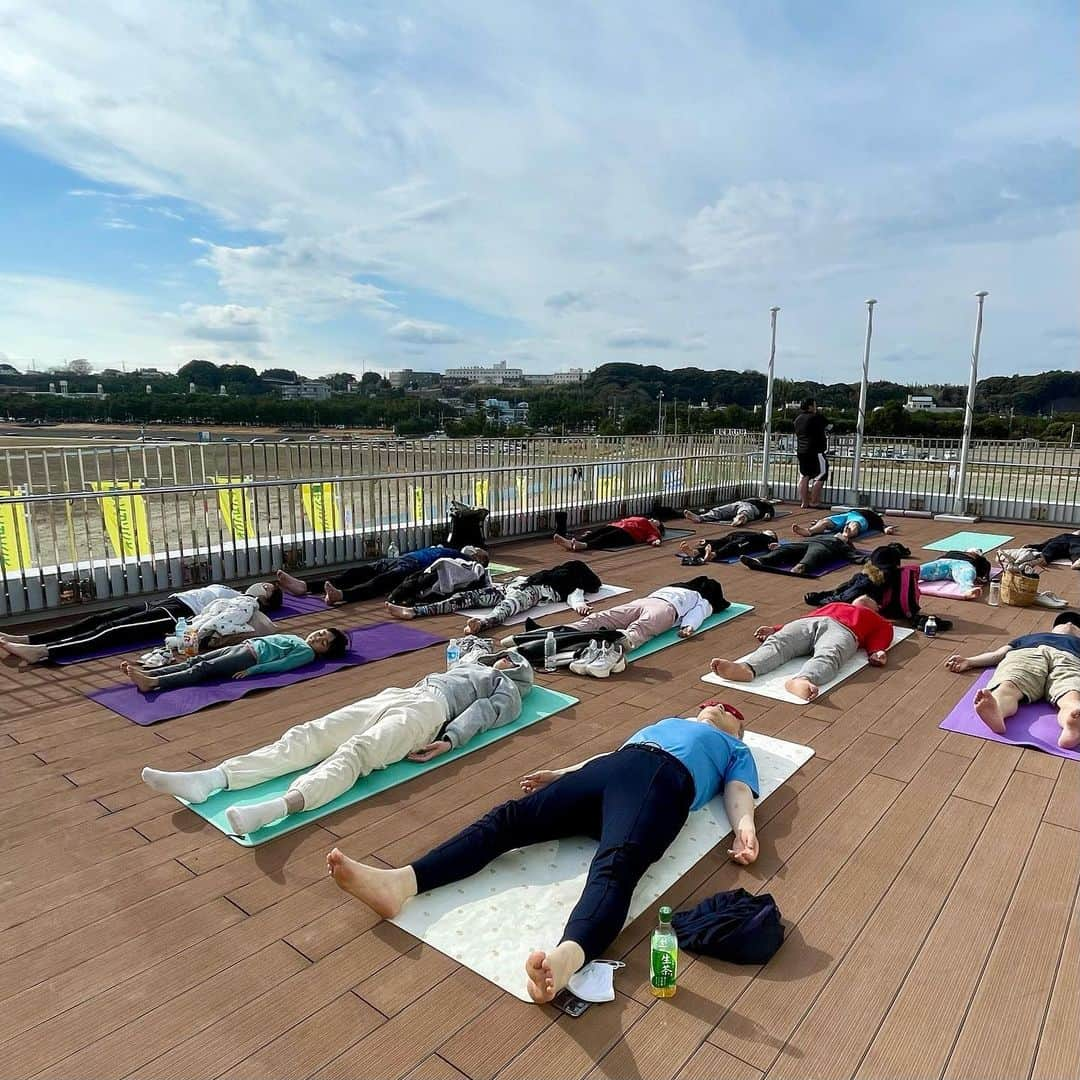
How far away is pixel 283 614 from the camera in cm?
616

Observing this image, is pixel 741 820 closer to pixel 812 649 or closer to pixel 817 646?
pixel 817 646

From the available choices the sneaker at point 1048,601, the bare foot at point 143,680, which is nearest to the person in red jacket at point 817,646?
the sneaker at point 1048,601

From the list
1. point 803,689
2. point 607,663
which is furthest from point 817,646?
point 607,663

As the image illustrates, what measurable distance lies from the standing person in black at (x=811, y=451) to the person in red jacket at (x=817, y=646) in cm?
745

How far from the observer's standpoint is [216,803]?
3.12m

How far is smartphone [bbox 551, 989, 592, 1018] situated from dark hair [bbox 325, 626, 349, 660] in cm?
331

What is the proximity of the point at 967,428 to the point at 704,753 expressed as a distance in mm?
11003

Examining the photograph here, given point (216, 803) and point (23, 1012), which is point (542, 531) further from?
point (23, 1012)

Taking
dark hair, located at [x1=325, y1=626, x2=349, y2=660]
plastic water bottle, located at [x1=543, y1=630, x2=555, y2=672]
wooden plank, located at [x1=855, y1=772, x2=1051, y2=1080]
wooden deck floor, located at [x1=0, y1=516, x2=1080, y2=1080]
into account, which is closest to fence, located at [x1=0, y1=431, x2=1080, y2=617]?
dark hair, located at [x1=325, y1=626, x2=349, y2=660]

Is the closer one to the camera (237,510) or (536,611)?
(536,611)

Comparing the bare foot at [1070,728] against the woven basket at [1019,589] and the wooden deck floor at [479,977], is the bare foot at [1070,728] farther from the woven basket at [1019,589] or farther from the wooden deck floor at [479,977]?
the woven basket at [1019,589]

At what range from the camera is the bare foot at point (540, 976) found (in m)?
1.98

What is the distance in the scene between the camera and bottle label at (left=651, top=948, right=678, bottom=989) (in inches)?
80.6

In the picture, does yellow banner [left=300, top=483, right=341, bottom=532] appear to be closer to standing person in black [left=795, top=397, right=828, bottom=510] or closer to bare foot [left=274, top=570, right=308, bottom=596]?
bare foot [left=274, top=570, right=308, bottom=596]
